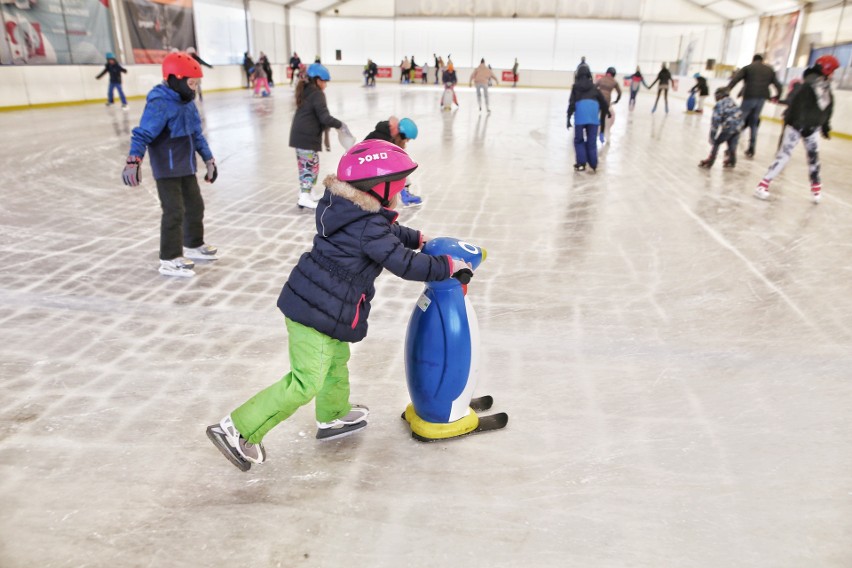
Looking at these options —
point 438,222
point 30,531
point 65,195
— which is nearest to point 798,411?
point 30,531

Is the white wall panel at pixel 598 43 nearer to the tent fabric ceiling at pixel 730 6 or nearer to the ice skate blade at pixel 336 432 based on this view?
the tent fabric ceiling at pixel 730 6

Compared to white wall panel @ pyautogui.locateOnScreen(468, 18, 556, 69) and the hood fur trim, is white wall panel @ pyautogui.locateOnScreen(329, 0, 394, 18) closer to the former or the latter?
white wall panel @ pyautogui.locateOnScreen(468, 18, 556, 69)

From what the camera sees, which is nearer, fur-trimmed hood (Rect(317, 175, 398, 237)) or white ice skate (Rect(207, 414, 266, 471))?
fur-trimmed hood (Rect(317, 175, 398, 237))

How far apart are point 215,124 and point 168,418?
37.9 feet

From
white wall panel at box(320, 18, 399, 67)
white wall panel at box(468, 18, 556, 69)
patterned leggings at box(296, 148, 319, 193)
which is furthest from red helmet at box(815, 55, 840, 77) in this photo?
white wall panel at box(320, 18, 399, 67)

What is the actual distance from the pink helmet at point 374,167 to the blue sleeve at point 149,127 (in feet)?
7.90

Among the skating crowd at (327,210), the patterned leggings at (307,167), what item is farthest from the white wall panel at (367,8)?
the patterned leggings at (307,167)

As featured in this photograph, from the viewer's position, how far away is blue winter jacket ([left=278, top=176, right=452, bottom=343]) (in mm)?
1904

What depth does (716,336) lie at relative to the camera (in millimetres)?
3348

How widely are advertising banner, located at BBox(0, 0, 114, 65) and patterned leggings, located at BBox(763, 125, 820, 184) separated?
637 inches

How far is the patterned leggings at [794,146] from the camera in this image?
6.19 meters

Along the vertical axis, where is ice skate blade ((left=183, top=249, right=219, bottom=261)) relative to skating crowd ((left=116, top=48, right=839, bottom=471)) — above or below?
below

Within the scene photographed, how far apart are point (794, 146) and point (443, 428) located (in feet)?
19.2

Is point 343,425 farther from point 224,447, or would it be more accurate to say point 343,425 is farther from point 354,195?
point 354,195
